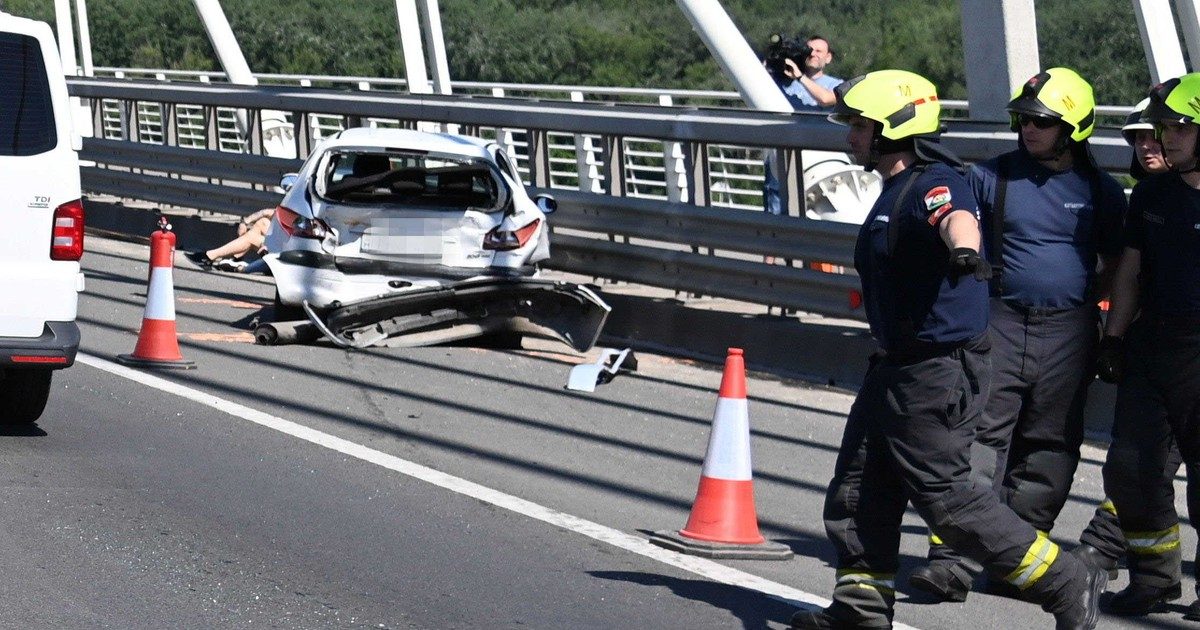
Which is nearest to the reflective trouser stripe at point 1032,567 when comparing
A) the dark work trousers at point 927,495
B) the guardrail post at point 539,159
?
the dark work trousers at point 927,495

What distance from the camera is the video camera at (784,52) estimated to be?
45.2 feet

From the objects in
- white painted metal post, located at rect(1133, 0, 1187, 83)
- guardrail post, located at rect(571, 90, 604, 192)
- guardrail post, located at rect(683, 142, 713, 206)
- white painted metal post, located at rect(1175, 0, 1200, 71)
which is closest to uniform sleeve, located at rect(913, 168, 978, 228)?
guardrail post, located at rect(683, 142, 713, 206)

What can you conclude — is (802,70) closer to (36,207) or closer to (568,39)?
(36,207)

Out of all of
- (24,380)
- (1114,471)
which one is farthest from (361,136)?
(1114,471)

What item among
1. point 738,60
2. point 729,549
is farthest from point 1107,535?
point 738,60

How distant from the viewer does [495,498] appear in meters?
8.02

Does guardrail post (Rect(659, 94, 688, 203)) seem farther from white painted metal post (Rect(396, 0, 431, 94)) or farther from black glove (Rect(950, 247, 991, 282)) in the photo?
white painted metal post (Rect(396, 0, 431, 94))

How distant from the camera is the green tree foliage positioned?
2933 inches

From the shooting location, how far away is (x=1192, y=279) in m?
6.49

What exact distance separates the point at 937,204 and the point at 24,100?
465 cm

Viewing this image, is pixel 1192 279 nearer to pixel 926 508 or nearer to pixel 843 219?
pixel 926 508

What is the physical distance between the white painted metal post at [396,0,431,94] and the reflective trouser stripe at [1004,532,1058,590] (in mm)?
19316

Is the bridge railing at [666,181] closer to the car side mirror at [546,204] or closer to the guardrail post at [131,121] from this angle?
the car side mirror at [546,204]

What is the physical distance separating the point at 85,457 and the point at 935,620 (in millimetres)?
3980
